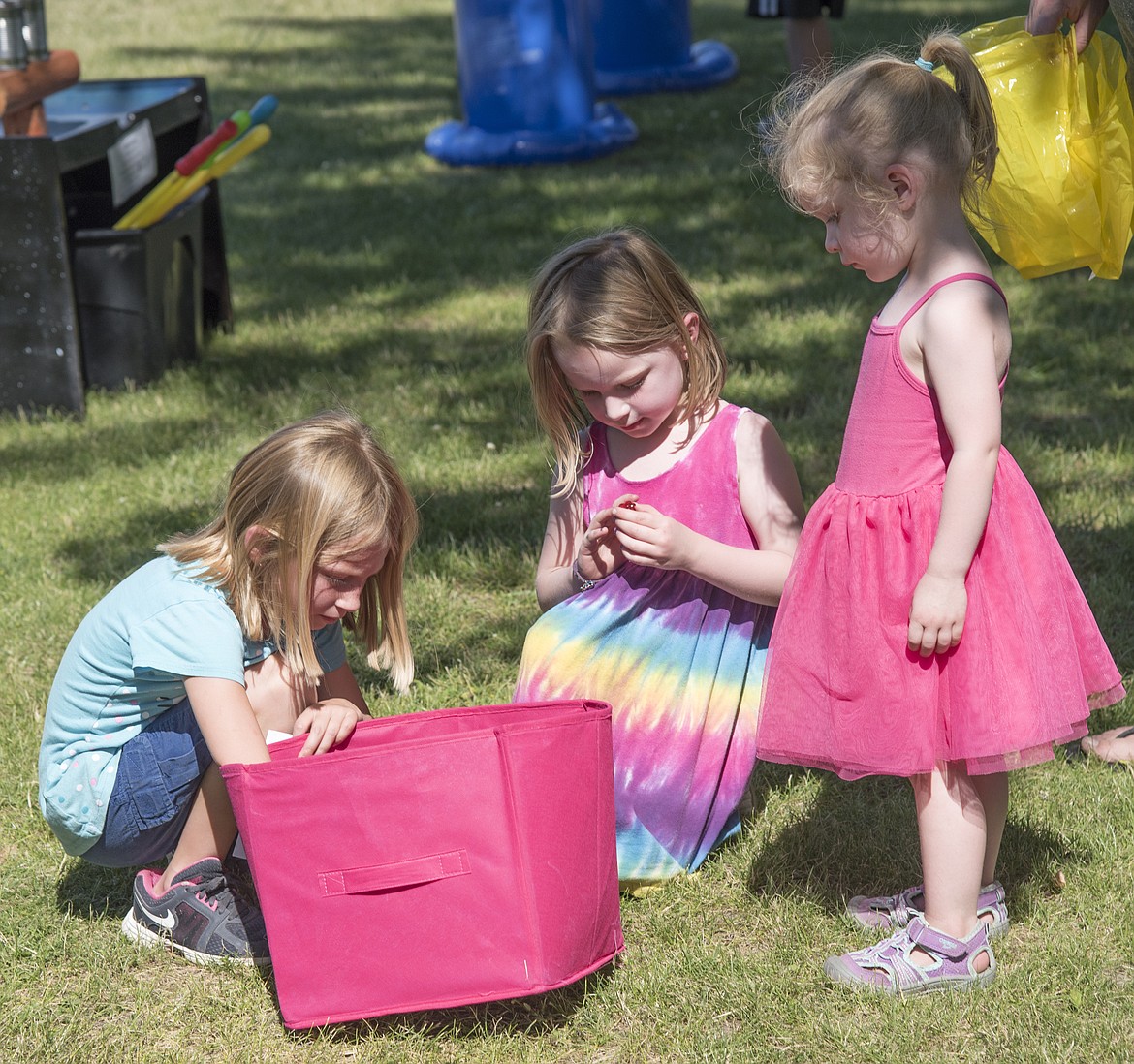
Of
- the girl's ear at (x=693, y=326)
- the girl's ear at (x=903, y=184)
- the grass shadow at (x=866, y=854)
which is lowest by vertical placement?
the grass shadow at (x=866, y=854)

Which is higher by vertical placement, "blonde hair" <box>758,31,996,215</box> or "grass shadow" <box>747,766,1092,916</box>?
"blonde hair" <box>758,31,996,215</box>

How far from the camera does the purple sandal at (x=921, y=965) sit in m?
2.14

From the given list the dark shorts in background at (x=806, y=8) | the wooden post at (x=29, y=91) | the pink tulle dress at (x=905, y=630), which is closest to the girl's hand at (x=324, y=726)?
the pink tulle dress at (x=905, y=630)

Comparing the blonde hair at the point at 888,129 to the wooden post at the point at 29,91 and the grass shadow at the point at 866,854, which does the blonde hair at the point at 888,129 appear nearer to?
the grass shadow at the point at 866,854

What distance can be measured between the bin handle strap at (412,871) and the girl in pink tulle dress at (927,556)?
52cm

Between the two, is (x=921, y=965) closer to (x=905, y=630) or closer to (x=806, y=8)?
(x=905, y=630)

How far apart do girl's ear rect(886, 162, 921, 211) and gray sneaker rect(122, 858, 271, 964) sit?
5.04 ft

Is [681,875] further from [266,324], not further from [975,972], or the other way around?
[266,324]

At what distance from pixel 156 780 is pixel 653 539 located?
897 millimetres

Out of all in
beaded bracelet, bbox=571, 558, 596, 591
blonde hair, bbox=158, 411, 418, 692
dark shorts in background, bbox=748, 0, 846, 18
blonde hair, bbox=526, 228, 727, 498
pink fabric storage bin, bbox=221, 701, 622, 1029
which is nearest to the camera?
pink fabric storage bin, bbox=221, 701, 622, 1029

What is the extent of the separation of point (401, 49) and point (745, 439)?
9622 millimetres

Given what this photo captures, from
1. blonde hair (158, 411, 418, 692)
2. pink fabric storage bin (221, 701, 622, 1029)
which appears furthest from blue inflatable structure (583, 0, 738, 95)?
pink fabric storage bin (221, 701, 622, 1029)

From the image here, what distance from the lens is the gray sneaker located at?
233cm

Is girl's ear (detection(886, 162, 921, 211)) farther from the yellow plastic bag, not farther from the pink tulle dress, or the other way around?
the yellow plastic bag
